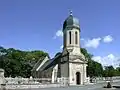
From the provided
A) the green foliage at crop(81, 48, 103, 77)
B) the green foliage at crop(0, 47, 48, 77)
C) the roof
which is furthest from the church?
the green foliage at crop(81, 48, 103, 77)

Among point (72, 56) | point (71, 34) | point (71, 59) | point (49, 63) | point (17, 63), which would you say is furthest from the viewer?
point (17, 63)

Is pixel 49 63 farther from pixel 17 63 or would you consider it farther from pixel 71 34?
pixel 71 34

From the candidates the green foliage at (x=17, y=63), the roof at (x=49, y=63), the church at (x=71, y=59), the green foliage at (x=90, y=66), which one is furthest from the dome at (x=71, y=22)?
the green foliage at (x=90, y=66)

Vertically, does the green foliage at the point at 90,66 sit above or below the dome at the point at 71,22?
below

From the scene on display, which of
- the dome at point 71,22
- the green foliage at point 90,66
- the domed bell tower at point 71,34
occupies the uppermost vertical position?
the dome at point 71,22

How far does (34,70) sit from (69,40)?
30.3m

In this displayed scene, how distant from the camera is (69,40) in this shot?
209 ft

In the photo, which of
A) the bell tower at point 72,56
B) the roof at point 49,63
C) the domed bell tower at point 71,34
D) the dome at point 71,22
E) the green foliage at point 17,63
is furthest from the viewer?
the green foliage at point 17,63

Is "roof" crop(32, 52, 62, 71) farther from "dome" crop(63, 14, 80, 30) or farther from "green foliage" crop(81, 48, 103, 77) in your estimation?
"green foliage" crop(81, 48, 103, 77)

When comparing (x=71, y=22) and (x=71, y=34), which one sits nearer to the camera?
(x=71, y=34)

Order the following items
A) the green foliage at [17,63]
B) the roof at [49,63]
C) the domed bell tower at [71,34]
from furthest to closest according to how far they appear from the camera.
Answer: the green foliage at [17,63], the roof at [49,63], the domed bell tower at [71,34]

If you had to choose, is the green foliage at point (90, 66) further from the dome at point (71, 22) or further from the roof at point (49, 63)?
the dome at point (71, 22)

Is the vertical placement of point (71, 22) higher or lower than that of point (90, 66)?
higher

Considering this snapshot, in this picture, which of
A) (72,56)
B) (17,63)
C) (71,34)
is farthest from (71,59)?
(17,63)
